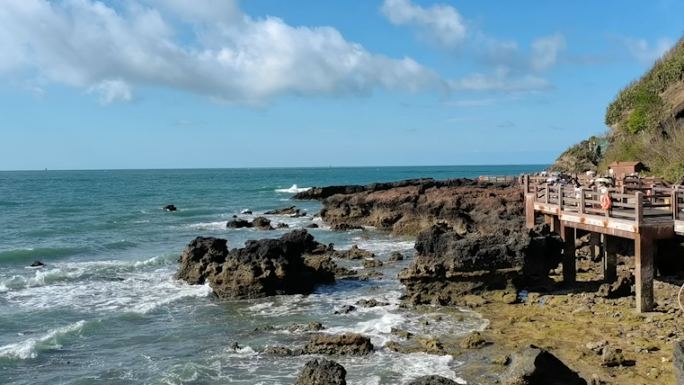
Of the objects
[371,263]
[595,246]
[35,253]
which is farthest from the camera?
[35,253]

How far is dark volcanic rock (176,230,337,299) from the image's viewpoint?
1967 centimetres

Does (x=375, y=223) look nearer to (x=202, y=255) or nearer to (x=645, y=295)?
(x=202, y=255)

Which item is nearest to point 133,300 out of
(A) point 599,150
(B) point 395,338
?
(B) point 395,338

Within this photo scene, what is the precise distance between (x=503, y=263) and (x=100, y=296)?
1435 centimetres

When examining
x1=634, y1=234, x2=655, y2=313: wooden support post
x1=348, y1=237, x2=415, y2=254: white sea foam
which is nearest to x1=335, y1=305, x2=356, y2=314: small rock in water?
x1=634, y1=234, x2=655, y2=313: wooden support post

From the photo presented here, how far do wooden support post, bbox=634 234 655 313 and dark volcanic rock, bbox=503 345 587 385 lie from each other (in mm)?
6141

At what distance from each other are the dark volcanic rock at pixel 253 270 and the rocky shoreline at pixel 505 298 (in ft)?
0.12

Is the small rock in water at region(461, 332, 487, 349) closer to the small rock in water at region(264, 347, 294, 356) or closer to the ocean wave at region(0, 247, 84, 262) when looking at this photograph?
the small rock in water at region(264, 347, 294, 356)

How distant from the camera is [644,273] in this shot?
1500cm

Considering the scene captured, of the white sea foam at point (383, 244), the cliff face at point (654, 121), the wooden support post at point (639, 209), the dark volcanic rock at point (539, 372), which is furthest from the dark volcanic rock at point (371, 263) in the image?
the dark volcanic rock at point (539, 372)

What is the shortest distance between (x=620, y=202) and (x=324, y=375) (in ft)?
35.8

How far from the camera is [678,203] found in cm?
1509

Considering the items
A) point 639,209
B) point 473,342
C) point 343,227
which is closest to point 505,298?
point 473,342

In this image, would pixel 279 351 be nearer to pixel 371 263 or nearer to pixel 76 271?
pixel 371 263
